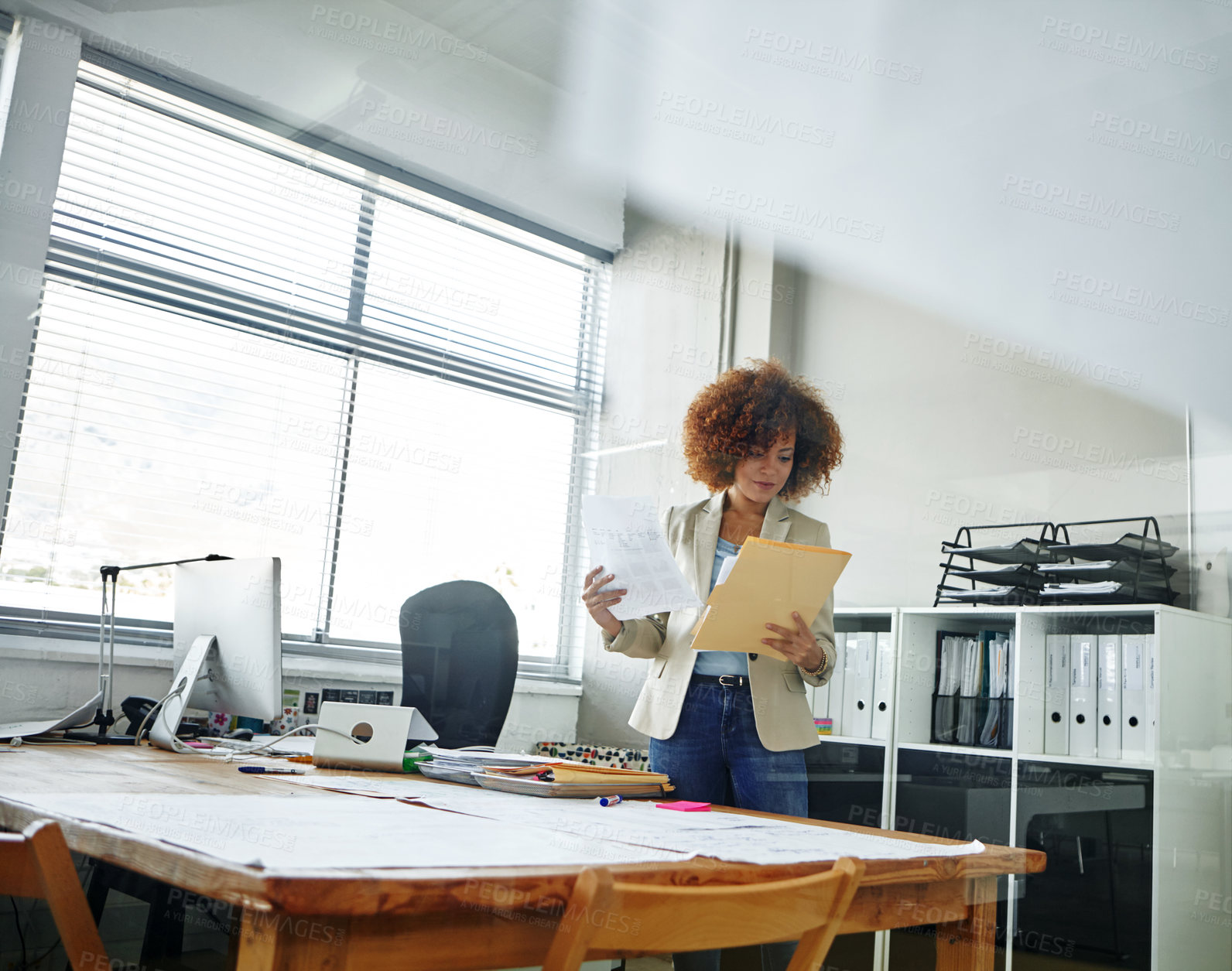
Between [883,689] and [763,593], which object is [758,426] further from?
[883,689]

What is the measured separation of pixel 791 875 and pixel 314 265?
329 cm

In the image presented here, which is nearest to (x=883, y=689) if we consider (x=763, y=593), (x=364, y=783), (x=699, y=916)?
(x=763, y=593)

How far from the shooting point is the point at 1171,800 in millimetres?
2395

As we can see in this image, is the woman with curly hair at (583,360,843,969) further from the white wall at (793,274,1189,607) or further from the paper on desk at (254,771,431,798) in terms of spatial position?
the white wall at (793,274,1189,607)

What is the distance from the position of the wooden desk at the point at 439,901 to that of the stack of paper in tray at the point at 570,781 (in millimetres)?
592

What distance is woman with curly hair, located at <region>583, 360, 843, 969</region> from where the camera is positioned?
6.79ft

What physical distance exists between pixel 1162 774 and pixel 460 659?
193cm

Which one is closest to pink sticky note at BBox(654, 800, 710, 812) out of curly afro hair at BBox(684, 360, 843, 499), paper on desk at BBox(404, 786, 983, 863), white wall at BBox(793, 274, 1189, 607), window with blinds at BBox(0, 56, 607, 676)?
paper on desk at BBox(404, 786, 983, 863)

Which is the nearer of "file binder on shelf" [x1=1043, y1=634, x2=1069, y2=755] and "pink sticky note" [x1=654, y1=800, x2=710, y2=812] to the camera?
"pink sticky note" [x1=654, y1=800, x2=710, y2=812]

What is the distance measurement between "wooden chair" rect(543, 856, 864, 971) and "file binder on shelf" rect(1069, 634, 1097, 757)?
1.87m

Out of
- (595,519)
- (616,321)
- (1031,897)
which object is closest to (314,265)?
(616,321)

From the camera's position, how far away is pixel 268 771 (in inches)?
71.9

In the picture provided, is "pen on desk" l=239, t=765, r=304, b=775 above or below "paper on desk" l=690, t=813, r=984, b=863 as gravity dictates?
below

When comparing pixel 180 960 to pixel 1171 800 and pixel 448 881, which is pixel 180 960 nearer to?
pixel 448 881
